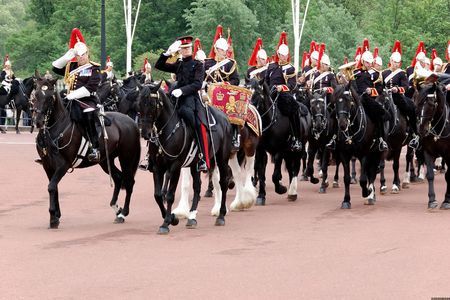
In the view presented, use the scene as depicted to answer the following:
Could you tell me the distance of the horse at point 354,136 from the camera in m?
19.4

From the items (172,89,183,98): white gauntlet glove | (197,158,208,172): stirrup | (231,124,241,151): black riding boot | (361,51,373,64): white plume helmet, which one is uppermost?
(361,51,373,64): white plume helmet

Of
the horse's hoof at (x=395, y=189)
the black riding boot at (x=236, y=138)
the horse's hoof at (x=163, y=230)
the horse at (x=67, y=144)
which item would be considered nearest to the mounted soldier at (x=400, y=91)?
the horse's hoof at (x=395, y=189)

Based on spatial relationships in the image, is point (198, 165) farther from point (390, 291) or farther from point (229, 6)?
point (229, 6)

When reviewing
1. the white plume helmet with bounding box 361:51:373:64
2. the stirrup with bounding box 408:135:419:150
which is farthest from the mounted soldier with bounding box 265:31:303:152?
the stirrup with bounding box 408:135:419:150

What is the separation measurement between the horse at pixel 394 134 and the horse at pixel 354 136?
135cm

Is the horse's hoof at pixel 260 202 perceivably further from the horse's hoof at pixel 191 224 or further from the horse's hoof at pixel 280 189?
the horse's hoof at pixel 191 224

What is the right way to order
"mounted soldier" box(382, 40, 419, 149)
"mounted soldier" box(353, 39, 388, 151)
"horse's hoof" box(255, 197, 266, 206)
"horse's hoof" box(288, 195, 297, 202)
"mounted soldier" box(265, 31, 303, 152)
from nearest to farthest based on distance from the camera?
"horse's hoof" box(255, 197, 266, 206)
"mounted soldier" box(353, 39, 388, 151)
"horse's hoof" box(288, 195, 297, 202)
"mounted soldier" box(265, 31, 303, 152)
"mounted soldier" box(382, 40, 419, 149)

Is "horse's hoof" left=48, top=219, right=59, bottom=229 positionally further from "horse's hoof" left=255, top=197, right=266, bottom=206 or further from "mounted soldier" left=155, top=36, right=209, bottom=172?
"horse's hoof" left=255, top=197, right=266, bottom=206

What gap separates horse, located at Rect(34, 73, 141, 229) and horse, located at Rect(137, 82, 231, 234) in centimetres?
121

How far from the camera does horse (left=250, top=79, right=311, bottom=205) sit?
65.5 ft

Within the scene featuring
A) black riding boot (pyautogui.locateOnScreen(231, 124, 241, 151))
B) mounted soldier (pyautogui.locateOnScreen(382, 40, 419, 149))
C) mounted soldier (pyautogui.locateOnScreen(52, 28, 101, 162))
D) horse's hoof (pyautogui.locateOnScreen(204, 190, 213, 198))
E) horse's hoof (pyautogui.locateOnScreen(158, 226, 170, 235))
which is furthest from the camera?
mounted soldier (pyautogui.locateOnScreen(382, 40, 419, 149))

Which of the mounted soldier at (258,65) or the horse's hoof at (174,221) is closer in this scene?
the horse's hoof at (174,221)

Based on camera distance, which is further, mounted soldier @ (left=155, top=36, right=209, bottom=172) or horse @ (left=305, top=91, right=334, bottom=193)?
horse @ (left=305, top=91, right=334, bottom=193)

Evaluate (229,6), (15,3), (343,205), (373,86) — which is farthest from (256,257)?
(15,3)
